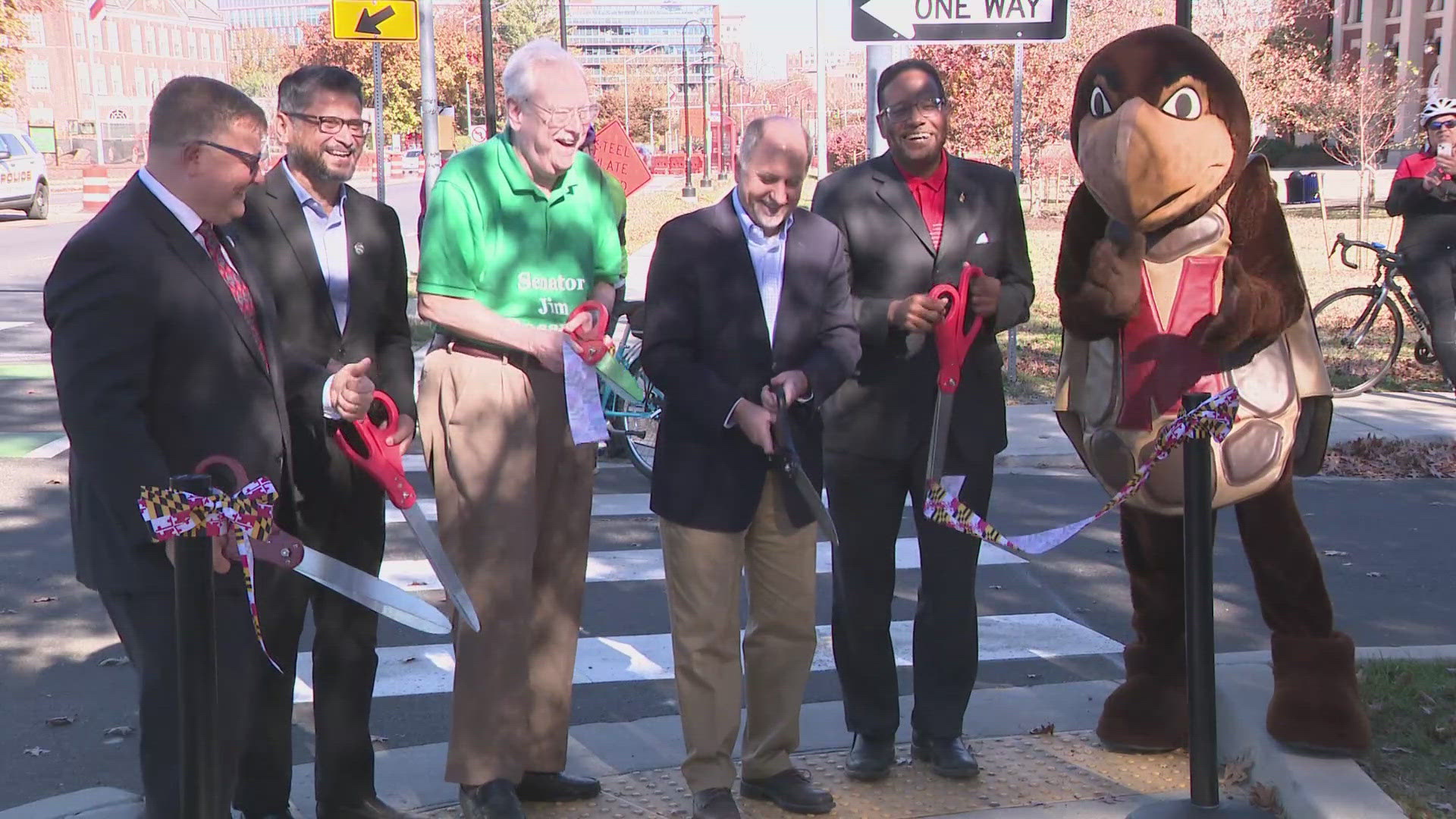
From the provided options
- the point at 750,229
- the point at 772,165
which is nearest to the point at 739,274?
the point at 750,229

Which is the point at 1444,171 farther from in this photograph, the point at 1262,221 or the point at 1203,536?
the point at 1203,536

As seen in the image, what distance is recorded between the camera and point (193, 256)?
10.0 feet

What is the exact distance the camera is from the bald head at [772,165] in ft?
12.1

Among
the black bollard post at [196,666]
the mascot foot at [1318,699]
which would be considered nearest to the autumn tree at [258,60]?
the mascot foot at [1318,699]

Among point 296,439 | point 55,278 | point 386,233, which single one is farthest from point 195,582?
point 386,233

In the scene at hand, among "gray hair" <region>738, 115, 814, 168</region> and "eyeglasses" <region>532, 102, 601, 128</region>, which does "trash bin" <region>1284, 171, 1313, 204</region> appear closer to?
"gray hair" <region>738, 115, 814, 168</region>

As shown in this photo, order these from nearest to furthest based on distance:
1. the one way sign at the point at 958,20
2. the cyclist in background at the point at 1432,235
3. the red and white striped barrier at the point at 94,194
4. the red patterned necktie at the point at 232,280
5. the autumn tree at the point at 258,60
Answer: the red patterned necktie at the point at 232,280 < the one way sign at the point at 958,20 < the cyclist in background at the point at 1432,235 < the red and white striped barrier at the point at 94,194 < the autumn tree at the point at 258,60

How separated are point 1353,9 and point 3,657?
58325 mm

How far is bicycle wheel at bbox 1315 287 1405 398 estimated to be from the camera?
10.7 m

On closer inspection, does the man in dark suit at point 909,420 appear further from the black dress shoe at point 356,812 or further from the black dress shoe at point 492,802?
the black dress shoe at point 356,812

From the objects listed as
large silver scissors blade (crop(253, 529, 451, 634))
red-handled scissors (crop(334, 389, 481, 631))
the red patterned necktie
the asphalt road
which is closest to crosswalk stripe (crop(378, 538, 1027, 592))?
the asphalt road

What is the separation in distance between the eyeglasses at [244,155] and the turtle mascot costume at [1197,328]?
82.9 inches

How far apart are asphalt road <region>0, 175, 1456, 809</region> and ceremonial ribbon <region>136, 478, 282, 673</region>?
6.47ft

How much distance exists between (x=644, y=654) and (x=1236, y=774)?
239 centimetres
